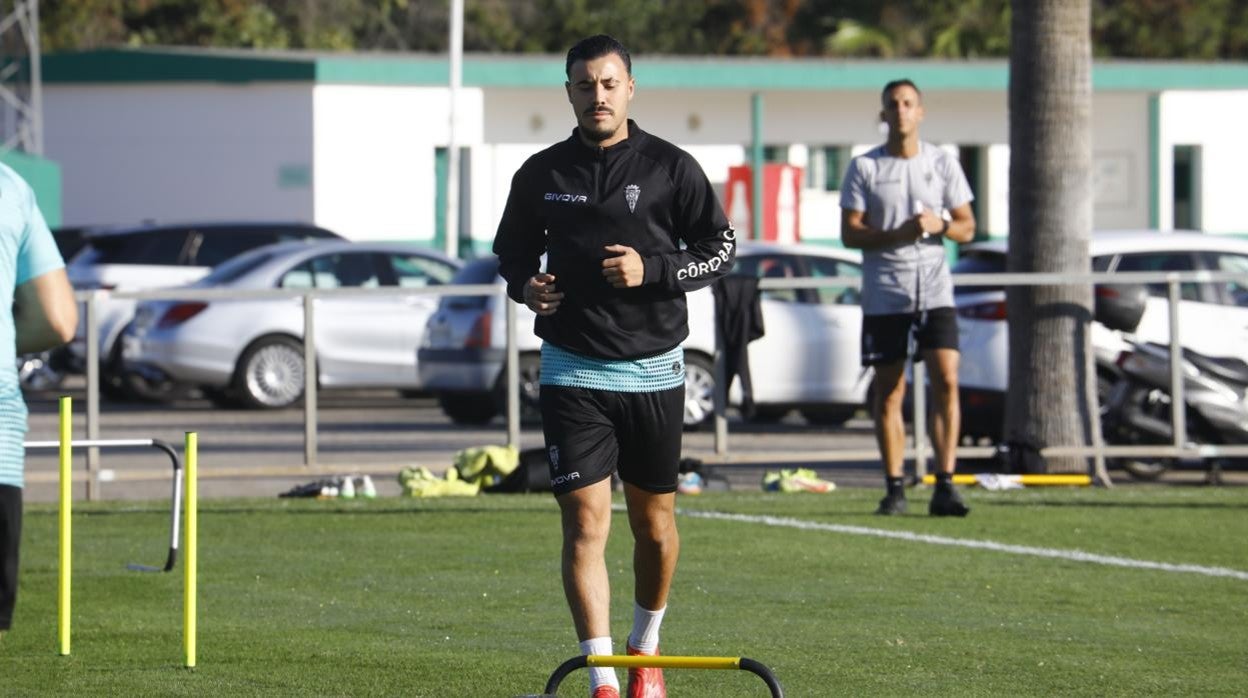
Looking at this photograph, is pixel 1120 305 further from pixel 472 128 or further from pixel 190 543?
pixel 472 128

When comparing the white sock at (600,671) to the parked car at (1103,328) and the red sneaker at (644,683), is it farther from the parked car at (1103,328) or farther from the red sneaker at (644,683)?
the parked car at (1103,328)

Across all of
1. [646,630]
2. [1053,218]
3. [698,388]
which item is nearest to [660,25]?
[698,388]

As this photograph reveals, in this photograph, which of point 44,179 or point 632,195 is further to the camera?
point 44,179

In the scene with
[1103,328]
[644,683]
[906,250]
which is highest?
[906,250]

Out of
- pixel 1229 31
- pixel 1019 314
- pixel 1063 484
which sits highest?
pixel 1229 31

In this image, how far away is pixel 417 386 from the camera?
20.2 m

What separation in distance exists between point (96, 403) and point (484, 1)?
49.8 meters

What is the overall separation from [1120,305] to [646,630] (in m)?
8.49

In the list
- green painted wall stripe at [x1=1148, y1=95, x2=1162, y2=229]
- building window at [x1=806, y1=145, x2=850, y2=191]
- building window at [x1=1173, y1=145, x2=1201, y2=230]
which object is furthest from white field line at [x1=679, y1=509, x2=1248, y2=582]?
building window at [x1=1173, y1=145, x2=1201, y2=230]

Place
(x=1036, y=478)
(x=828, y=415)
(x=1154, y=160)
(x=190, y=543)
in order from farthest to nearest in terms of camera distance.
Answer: (x=1154, y=160) < (x=828, y=415) < (x=1036, y=478) < (x=190, y=543)

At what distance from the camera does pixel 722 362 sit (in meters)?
14.1

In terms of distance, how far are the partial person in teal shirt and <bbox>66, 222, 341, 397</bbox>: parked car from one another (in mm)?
16255

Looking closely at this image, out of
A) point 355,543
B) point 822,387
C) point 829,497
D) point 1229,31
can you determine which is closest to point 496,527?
point 355,543

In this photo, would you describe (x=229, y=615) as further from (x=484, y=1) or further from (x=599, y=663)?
(x=484, y=1)
